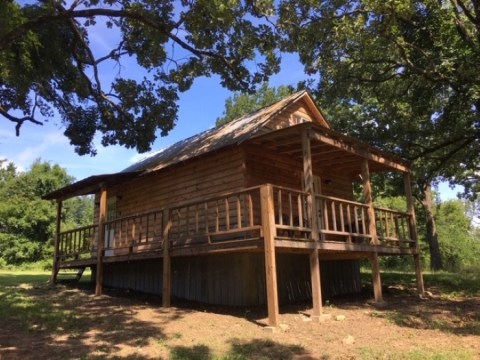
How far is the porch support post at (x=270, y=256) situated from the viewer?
9.34 meters

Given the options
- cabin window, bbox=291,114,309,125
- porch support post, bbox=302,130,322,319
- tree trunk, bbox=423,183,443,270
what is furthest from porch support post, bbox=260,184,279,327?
tree trunk, bbox=423,183,443,270

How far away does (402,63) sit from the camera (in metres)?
16.5

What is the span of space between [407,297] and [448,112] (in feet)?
26.6

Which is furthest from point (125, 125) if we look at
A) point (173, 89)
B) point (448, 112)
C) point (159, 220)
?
point (448, 112)

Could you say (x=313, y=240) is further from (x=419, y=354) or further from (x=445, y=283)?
(x=445, y=283)

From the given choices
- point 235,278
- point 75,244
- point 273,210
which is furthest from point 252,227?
point 75,244

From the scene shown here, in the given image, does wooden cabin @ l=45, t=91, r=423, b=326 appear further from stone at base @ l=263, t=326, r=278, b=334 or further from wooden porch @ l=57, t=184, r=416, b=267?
stone at base @ l=263, t=326, r=278, b=334

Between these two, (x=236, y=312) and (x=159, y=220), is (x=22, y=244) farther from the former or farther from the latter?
(x=236, y=312)

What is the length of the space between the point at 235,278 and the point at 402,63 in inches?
407

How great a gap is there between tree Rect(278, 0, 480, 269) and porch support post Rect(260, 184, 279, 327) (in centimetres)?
610

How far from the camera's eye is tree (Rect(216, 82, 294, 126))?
49.7 meters

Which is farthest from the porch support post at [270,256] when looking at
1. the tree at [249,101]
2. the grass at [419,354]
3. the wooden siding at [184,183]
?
the tree at [249,101]

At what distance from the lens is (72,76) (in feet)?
49.0

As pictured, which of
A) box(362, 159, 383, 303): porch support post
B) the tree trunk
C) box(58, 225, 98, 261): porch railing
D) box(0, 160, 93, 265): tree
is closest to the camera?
box(362, 159, 383, 303): porch support post
